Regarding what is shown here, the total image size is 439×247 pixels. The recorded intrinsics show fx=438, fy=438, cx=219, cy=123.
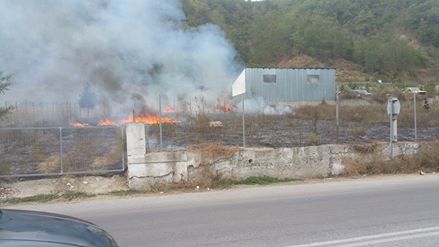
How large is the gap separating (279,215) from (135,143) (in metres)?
5.13

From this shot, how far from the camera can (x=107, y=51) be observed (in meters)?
40.2

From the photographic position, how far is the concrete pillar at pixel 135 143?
11453 mm

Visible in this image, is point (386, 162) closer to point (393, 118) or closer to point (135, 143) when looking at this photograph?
point (393, 118)

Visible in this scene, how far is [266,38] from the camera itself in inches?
3622

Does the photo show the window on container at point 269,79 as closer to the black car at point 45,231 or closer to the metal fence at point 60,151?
the metal fence at point 60,151

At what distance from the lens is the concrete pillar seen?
11.5 meters

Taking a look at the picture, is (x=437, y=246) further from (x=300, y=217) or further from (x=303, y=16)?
(x=303, y=16)

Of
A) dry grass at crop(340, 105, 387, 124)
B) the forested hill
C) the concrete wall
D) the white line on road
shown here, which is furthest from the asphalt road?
the forested hill

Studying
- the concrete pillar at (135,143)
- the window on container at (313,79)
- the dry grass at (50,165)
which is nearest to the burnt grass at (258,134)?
the concrete pillar at (135,143)

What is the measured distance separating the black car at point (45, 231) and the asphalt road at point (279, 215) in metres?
2.93

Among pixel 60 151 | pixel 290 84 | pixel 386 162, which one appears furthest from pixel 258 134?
pixel 290 84

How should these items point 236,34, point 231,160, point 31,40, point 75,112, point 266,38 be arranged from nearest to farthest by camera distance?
point 231,160, point 75,112, point 31,40, point 236,34, point 266,38

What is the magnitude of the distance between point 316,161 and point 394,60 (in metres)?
89.3

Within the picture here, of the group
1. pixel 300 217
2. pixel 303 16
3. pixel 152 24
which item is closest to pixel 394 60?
pixel 303 16
